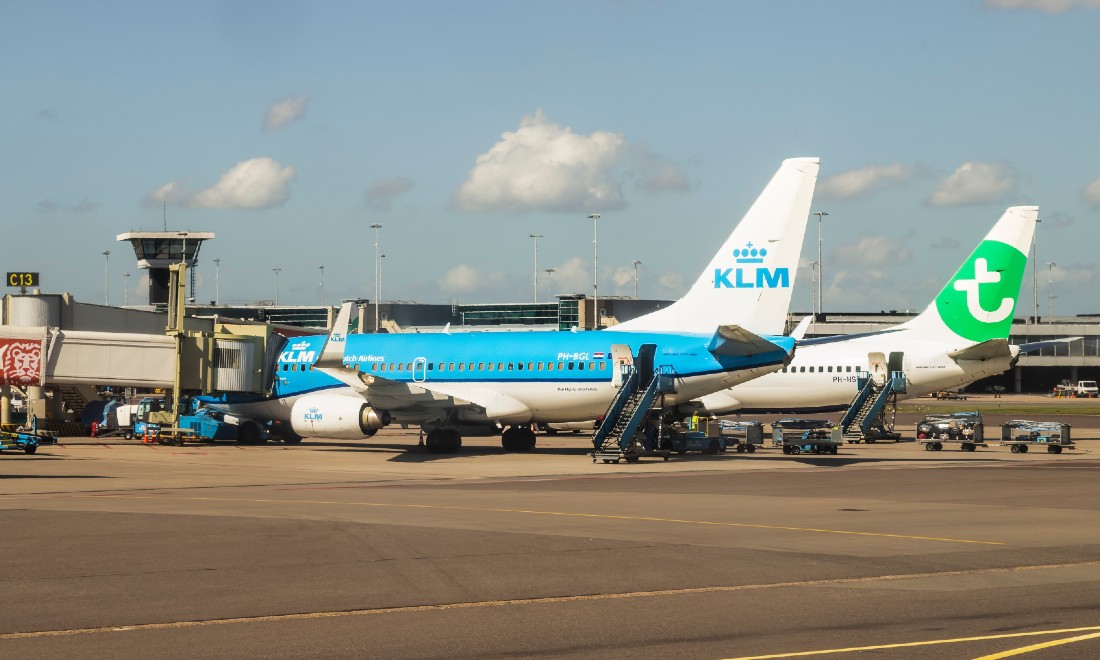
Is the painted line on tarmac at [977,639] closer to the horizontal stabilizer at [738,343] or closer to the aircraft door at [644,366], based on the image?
the horizontal stabilizer at [738,343]

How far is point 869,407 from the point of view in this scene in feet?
166

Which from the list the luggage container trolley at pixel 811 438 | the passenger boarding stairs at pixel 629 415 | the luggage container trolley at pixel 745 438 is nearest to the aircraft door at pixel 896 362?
the luggage container trolley at pixel 811 438

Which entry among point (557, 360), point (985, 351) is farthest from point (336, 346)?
point (985, 351)

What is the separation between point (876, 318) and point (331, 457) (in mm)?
116030

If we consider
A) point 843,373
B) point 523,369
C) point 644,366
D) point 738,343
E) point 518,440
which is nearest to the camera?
point 738,343

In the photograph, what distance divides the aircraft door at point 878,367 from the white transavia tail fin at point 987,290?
122 inches

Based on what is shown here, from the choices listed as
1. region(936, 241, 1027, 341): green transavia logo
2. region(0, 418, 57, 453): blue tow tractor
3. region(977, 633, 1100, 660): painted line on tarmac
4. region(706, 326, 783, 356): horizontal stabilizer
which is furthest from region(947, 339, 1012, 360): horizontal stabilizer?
region(977, 633, 1100, 660): painted line on tarmac

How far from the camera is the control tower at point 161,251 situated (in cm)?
13188

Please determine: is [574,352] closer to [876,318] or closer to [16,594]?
[16,594]

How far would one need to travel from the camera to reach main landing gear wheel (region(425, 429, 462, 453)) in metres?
46.0

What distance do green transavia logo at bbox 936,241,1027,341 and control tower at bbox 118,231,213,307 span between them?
316 ft

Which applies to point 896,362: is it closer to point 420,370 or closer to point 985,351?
point 985,351

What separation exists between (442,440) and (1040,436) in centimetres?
2263

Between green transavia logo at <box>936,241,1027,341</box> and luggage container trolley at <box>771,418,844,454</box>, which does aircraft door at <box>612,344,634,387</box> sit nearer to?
luggage container trolley at <box>771,418,844,454</box>
